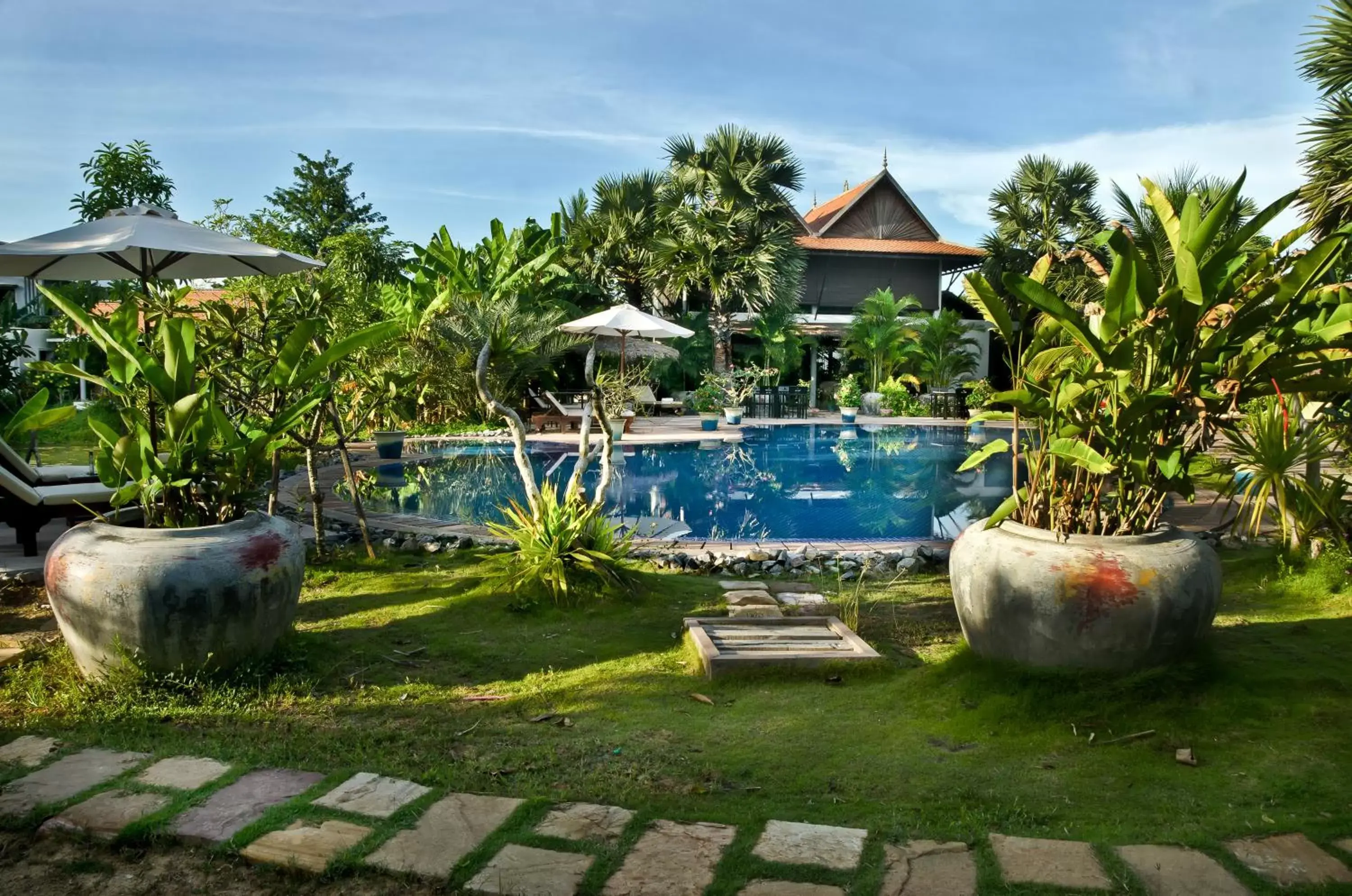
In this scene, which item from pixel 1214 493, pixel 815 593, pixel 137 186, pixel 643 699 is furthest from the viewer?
pixel 137 186

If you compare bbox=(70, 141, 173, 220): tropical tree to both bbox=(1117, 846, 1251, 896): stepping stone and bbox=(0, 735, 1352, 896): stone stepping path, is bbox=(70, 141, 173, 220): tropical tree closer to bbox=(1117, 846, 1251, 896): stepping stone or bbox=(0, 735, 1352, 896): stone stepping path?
bbox=(0, 735, 1352, 896): stone stepping path

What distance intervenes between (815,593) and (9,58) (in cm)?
1178

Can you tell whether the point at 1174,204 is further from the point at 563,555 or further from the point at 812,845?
the point at 812,845

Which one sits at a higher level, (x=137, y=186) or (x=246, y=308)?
(x=137, y=186)

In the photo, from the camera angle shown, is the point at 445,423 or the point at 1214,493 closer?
the point at 1214,493

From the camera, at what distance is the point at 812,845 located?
2.72 meters

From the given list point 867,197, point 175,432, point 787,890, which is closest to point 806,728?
point 787,890

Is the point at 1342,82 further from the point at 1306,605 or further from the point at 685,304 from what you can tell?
the point at 685,304

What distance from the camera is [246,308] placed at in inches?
276

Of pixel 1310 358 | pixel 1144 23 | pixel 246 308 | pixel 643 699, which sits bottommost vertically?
pixel 643 699

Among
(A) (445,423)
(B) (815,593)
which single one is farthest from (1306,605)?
(A) (445,423)

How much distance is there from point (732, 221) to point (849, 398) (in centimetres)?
561

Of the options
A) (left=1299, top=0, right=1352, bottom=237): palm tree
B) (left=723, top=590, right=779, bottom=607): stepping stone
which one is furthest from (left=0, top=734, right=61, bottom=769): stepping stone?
(left=1299, top=0, right=1352, bottom=237): palm tree

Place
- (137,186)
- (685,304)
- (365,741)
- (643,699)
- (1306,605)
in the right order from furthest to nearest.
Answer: (685,304) < (137,186) < (1306,605) < (643,699) < (365,741)
